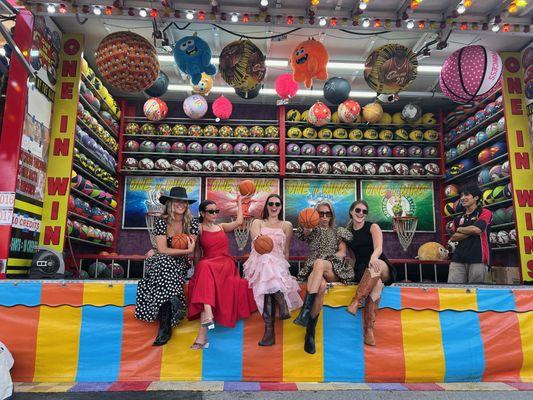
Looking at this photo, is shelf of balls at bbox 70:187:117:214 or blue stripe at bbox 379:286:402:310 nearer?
blue stripe at bbox 379:286:402:310

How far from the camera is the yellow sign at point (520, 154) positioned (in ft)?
20.3

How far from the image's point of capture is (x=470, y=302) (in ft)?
12.1

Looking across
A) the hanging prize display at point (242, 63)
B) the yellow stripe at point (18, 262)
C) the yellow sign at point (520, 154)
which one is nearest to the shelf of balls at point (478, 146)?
the yellow sign at point (520, 154)

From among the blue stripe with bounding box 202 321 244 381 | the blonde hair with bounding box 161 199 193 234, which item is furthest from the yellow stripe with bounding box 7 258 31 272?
the blue stripe with bounding box 202 321 244 381

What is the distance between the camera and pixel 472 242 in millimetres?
4887

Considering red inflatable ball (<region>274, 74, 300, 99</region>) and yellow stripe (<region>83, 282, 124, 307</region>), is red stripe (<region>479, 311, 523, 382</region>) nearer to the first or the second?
yellow stripe (<region>83, 282, 124, 307</region>)

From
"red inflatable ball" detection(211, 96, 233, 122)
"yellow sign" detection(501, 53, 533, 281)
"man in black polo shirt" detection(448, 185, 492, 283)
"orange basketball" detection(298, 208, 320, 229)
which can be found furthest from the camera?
"red inflatable ball" detection(211, 96, 233, 122)

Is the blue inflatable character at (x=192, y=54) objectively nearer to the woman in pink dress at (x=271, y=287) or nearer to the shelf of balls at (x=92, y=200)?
the woman in pink dress at (x=271, y=287)

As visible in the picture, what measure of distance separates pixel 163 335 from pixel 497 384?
2.62 metres

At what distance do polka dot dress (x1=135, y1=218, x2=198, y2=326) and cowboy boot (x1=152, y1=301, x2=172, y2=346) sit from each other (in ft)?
0.14

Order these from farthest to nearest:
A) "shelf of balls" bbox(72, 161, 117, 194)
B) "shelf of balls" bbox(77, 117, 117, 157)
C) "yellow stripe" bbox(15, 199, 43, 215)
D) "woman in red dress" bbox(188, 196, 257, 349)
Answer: "shelf of balls" bbox(77, 117, 117, 157) → "shelf of balls" bbox(72, 161, 117, 194) → "yellow stripe" bbox(15, 199, 43, 215) → "woman in red dress" bbox(188, 196, 257, 349)

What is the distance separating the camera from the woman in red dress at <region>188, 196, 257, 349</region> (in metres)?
3.33

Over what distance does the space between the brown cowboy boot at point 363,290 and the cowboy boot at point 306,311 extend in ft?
1.12

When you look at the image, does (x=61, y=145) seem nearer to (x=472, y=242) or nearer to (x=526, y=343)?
(x=472, y=242)
